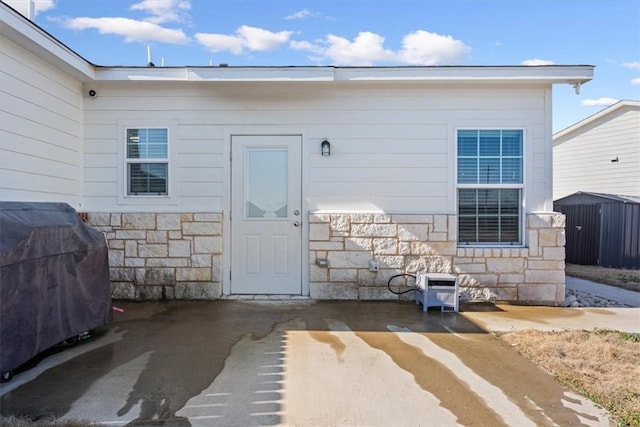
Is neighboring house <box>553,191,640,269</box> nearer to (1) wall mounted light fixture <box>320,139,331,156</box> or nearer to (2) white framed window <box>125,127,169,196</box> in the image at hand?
(1) wall mounted light fixture <box>320,139,331,156</box>

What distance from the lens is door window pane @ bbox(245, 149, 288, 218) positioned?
5508 millimetres

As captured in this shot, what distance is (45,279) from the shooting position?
10.2 ft

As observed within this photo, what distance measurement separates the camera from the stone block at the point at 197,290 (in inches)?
215

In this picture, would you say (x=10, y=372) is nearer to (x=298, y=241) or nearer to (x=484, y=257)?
(x=298, y=241)

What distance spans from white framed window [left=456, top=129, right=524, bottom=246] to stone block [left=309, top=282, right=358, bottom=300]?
1.57 m

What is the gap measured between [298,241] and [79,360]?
2.85 metres

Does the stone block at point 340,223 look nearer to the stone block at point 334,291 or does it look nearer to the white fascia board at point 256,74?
the stone block at point 334,291

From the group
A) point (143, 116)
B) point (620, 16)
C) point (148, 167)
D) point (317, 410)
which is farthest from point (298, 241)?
point (620, 16)

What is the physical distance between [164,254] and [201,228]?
606 millimetres

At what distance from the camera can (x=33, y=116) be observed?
180 inches

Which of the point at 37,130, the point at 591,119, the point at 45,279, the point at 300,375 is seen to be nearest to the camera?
the point at 300,375

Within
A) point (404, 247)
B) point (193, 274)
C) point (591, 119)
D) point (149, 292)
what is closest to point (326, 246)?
point (404, 247)

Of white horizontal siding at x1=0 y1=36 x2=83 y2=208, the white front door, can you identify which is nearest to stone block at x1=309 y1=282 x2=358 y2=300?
the white front door

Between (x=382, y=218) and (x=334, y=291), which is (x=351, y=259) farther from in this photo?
(x=382, y=218)
